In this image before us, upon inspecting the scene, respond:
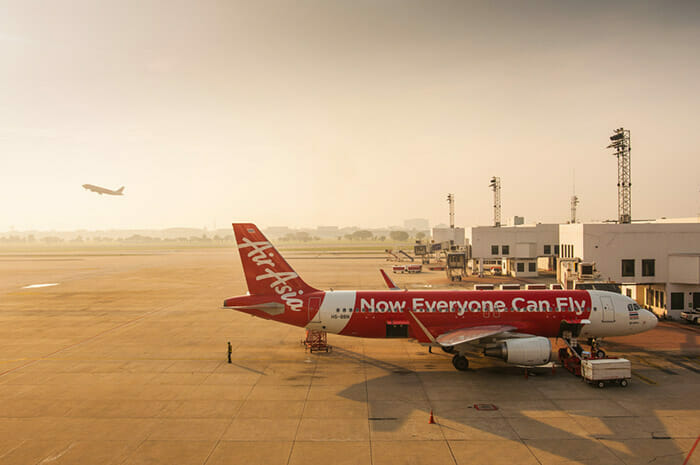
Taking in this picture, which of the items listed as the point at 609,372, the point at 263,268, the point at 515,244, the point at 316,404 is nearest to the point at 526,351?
the point at 609,372

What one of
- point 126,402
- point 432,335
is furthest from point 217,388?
point 432,335

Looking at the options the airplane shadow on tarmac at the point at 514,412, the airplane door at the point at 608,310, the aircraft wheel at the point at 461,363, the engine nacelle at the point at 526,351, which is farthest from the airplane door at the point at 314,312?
the airplane door at the point at 608,310

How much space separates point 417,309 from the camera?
25234 millimetres

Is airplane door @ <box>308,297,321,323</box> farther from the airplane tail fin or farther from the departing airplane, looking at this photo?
the departing airplane

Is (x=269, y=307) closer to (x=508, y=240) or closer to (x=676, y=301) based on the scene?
(x=676, y=301)

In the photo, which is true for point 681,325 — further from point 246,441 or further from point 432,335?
point 246,441

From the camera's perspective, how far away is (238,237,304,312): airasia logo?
25516 mm

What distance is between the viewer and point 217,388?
2177 centimetres

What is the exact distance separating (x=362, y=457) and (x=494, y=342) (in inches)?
490

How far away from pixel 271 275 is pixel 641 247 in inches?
1380

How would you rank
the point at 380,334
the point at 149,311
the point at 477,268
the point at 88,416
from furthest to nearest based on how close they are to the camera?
the point at 477,268, the point at 149,311, the point at 380,334, the point at 88,416

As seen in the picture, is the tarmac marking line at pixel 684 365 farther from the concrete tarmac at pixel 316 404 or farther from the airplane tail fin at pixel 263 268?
the airplane tail fin at pixel 263 268

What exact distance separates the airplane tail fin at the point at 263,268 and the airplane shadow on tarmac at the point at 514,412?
736 centimetres

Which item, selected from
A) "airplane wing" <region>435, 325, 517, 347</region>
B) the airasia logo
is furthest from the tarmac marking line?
the airasia logo
